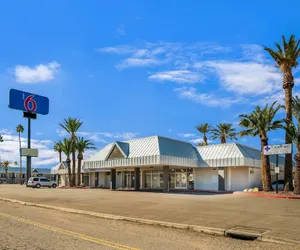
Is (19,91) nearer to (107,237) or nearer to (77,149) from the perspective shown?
(77,149)

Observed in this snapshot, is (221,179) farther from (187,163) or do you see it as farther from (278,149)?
(278,149)

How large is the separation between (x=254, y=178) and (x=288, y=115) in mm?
10422

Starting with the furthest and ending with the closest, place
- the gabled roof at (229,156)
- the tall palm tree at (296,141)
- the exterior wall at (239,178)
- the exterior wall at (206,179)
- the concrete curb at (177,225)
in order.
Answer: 1. the exterior wall at (206,179)
2. the exterior wall at (239,178)
3. the gabled roof at (229,156)
4. the tall palm tree at (296,141)
5. the concrete curb at (177,225)

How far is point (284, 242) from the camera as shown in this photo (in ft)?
30.1

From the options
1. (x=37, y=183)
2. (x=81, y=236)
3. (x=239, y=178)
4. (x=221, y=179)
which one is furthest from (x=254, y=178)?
(x=81, y=236)

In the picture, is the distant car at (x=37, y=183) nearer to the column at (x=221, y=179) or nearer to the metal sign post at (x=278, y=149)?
the column at (x=221, y=179)

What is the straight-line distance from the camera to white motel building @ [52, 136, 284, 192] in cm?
3646

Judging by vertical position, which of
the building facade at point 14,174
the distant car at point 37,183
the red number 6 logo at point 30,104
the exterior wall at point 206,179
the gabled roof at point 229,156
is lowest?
the building facade at point 14,174

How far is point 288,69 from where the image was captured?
108ft

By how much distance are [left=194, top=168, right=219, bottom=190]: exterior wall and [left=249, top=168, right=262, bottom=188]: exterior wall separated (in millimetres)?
3903

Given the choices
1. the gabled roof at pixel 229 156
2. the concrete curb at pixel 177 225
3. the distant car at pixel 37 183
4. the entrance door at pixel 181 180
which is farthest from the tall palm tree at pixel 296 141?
the distant car at pixel 37 183

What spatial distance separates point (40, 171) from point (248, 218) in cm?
10388

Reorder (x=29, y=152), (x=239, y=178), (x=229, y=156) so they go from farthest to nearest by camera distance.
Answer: (x=29, y=152)
(x=239, y=178)
(x=229, y=156)

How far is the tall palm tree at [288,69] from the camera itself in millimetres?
31656
